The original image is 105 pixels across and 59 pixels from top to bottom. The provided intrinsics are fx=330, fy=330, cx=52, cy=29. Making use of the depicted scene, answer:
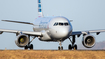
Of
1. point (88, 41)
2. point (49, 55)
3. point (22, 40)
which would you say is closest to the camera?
point (49, 55)

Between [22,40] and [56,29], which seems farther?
[22,40]

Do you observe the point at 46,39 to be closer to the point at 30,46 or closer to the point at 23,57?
the point at 30,46

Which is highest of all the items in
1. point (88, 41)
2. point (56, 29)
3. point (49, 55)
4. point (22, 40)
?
point (56, 29)

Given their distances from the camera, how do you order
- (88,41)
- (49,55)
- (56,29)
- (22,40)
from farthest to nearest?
(88,41), (22,40), (56,29), (49,55)

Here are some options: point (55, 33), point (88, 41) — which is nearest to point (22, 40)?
point (55, 33)

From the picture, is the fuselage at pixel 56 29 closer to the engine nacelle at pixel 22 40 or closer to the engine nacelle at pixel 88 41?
the engine nacelle at pixel 22 40

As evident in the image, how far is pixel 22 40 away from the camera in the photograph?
3469cm

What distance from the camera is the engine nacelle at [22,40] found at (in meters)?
34.3

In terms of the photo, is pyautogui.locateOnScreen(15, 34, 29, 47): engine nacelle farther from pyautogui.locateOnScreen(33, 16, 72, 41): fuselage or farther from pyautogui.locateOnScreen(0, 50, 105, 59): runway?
pyautogui.locateOnScreen(0, 50, 105, 59): runway

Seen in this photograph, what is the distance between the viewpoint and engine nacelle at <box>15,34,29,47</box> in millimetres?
34281

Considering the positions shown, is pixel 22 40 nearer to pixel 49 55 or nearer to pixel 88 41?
pixel 88 41

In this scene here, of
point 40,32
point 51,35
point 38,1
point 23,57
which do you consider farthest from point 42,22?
point 23,57

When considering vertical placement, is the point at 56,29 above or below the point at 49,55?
above

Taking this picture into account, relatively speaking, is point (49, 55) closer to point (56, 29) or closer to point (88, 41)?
point (56, 29)
